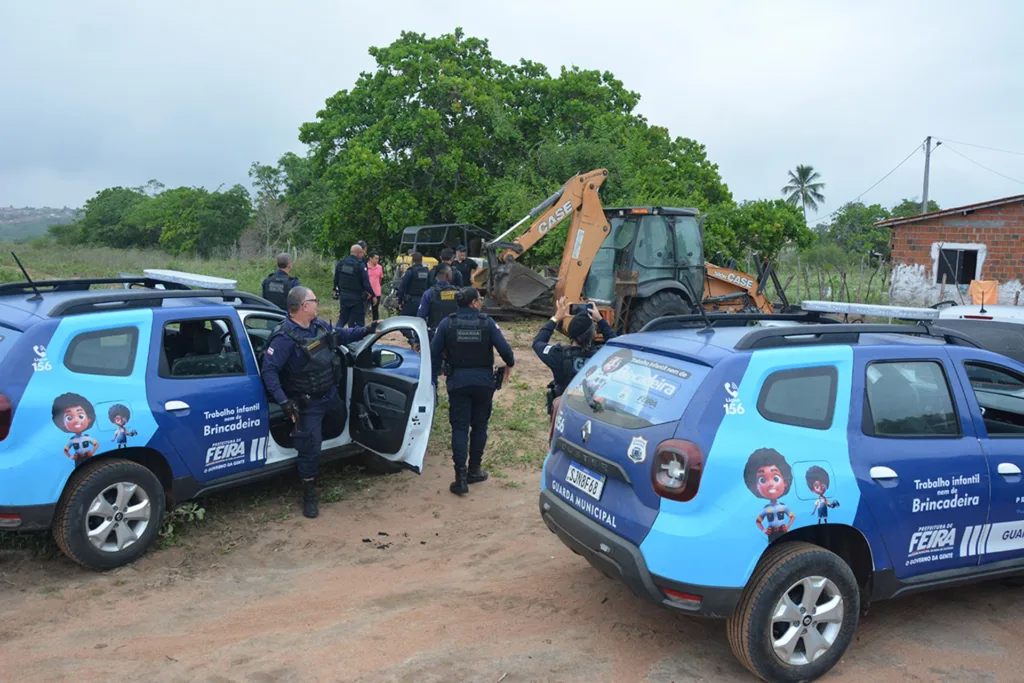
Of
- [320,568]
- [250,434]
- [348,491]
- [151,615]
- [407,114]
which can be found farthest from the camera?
[407,114]

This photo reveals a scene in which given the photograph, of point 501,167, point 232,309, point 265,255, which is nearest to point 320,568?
point 232,309

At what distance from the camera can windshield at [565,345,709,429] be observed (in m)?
3.63

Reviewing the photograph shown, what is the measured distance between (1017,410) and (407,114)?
1835 cm

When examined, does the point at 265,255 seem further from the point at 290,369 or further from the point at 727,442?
the point at 727,442

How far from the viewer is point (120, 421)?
4801 millimetres

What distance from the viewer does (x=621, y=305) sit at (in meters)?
11.8

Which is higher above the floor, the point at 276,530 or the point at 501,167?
the point at 501,167

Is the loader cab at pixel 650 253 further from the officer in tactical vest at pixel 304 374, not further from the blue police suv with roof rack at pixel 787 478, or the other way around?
the blue police suv with roof rack at pixel 787 478

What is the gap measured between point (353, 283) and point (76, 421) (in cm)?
700

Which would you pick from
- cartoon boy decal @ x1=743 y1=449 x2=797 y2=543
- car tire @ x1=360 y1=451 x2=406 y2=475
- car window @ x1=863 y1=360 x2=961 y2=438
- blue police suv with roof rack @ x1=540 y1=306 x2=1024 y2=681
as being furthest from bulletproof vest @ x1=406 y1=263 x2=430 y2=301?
cartoon boy decal @ x1=743 y1=449 x2=797 y2=543

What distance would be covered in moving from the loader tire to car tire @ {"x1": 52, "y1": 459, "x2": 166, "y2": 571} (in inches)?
312

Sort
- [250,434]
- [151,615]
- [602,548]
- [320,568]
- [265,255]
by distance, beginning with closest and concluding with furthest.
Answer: [602,548], [151,615], [320,568], [250,434], [265,255]

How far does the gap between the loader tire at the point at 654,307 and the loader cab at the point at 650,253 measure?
169 mm

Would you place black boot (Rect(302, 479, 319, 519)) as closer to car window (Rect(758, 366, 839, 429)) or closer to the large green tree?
car window (Rect(758, 366, 839, 429))
